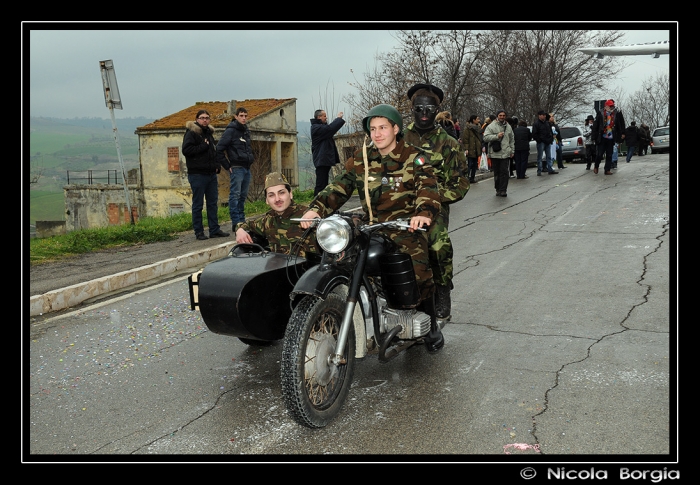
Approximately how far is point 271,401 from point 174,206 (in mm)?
53101

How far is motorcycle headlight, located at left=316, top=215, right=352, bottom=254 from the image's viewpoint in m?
3.89

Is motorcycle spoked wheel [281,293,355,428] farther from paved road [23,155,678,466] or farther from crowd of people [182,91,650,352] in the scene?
crowd of people [182,91,650,352]

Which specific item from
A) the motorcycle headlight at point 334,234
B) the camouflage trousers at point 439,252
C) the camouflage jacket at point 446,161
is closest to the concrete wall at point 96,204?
the camouflage jacket at point 446,161

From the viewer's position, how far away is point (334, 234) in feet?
12.8

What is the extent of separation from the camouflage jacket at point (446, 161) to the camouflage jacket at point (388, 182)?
0.39 metres

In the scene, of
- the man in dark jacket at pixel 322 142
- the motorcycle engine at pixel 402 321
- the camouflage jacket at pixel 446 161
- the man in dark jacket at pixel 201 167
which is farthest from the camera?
the man in dark jacket at pixel 322 142

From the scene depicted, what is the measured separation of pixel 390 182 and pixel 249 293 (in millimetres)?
1255

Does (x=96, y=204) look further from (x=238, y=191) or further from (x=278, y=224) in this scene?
(x=278, y=224)

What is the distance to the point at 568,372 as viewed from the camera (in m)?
4.71

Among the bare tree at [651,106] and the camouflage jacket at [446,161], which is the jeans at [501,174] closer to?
the camouflage jacket at [446,161]

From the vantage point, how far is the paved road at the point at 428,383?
3752 mm

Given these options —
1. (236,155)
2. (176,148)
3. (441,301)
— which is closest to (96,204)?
(176,148)

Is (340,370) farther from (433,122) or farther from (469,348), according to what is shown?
(433,122)
